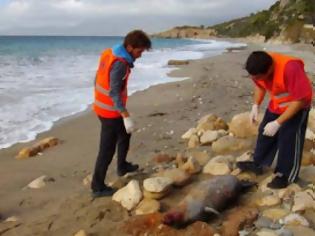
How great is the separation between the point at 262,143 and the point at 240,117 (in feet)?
5.75

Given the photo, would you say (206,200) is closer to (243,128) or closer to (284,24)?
(243,128)

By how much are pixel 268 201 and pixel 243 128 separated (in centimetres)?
232

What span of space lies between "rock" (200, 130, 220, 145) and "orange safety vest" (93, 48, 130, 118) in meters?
2.06

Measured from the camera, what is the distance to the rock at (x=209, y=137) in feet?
22.0

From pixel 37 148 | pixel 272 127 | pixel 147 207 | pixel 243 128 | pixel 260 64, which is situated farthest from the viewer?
pixel 37 148

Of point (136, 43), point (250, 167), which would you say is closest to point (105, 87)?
point (136, 43)

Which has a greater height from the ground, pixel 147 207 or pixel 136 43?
pixel 136 43

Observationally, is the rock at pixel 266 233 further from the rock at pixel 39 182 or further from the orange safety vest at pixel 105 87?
the rock at pixel 39 182

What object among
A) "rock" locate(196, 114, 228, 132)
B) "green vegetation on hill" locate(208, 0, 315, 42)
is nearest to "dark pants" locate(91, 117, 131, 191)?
"rock" locate(196, 114, 228, 132)

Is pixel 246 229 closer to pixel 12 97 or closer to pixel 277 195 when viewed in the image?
pixel 277 195

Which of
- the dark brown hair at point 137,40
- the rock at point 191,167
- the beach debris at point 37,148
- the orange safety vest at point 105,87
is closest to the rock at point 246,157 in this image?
the rock at point 191,167

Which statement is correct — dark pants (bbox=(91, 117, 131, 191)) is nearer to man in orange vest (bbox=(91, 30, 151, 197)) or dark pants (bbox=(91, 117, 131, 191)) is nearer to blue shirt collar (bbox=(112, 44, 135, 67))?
man in orange vest (bbox=(91, 30, 151, 197))

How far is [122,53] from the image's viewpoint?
15.6 feet

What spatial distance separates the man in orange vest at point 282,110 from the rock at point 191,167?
0.66m
